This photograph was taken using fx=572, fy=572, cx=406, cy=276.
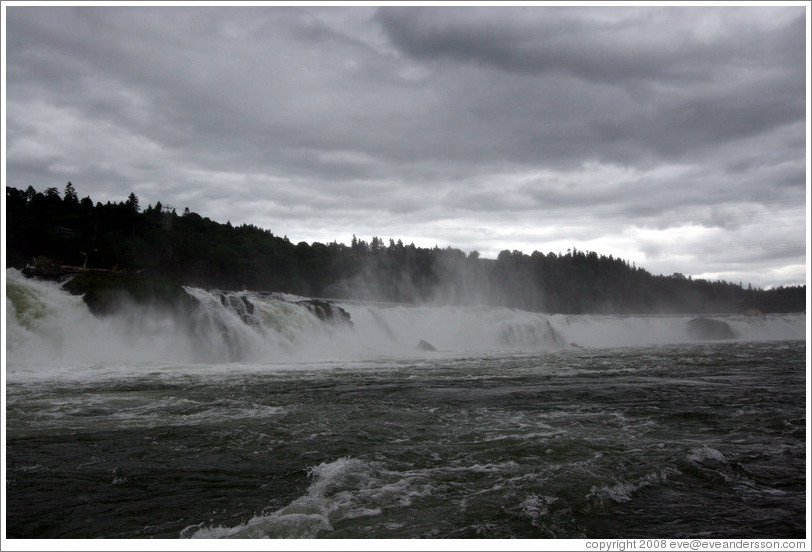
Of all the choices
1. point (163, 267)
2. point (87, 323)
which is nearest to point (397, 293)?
point (163, 267)

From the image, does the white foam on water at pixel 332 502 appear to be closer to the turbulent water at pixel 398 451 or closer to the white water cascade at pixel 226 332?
the turbulent water at pixel 398 451

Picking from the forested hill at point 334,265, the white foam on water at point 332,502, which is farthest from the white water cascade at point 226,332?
the white foam on water at point 332,502

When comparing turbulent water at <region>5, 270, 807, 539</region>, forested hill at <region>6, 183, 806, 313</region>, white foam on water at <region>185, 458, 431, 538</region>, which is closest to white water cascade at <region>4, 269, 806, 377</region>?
turbulent water at <region>5, 270, 807, 539</region>

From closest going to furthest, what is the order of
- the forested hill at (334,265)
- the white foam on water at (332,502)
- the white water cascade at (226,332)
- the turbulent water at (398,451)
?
Result: the white foam on water at (332,502) → the turbulent water at (398,451) → the white water cascade at (226,332) → the forested hill at (334,265)

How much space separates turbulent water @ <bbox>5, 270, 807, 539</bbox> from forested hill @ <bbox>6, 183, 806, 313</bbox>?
70.1 ft

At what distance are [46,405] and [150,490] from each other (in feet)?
22.0

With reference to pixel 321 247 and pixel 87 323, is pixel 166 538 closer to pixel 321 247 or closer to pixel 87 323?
pixel 87 323

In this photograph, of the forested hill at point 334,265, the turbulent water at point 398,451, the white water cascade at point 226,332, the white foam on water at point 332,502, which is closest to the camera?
the white foam on water at point 332,502

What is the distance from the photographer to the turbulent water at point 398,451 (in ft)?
17.5

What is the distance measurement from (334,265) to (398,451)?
76.1 metres

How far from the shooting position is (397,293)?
9269 cm

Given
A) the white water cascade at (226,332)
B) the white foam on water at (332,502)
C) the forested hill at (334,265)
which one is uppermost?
the forested hill at (334,265)

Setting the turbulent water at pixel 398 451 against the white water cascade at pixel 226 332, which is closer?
the turbulent water at pixel 398 451

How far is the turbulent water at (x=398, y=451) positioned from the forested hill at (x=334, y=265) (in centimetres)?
2138
